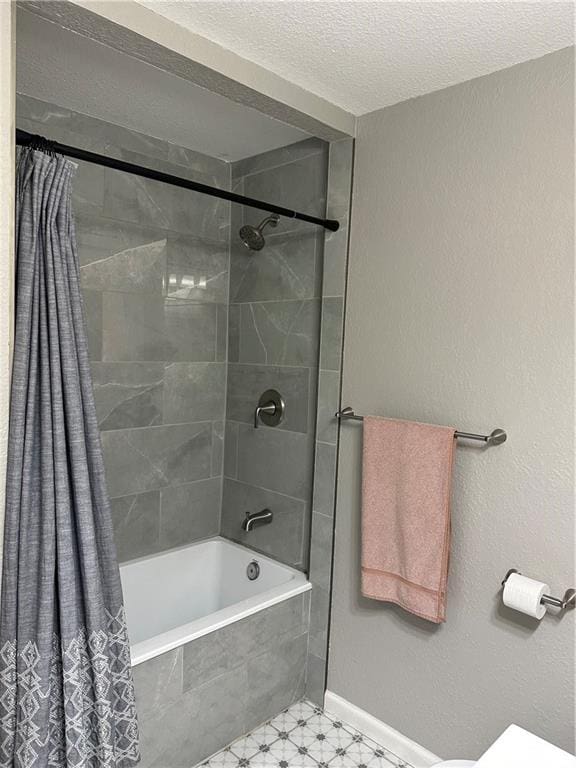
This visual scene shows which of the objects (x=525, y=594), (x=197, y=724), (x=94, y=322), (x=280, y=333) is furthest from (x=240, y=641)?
(x=94, y=322)

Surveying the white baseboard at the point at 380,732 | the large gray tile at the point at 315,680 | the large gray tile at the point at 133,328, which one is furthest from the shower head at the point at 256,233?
the white baseboard at the point at 380,732

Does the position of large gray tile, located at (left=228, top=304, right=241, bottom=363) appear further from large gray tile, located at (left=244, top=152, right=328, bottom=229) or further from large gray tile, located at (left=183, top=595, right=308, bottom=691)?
large gray tile, located at (left=183, top=595, right=308, bottom=691)

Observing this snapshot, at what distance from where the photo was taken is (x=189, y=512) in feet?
8.95

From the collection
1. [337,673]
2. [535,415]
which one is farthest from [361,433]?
[337,673]

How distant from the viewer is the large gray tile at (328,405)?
2234 millimetres

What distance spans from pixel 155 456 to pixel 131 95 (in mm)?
1491

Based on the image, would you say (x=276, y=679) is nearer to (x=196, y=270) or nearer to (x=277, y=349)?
(x=277, y=349)

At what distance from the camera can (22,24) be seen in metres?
1.60

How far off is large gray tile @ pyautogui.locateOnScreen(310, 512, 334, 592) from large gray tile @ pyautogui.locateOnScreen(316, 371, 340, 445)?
13.2 inches

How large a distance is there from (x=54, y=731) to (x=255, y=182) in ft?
7.37

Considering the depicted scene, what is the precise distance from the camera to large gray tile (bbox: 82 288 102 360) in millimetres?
2305

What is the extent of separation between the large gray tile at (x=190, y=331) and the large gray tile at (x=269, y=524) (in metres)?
0.67

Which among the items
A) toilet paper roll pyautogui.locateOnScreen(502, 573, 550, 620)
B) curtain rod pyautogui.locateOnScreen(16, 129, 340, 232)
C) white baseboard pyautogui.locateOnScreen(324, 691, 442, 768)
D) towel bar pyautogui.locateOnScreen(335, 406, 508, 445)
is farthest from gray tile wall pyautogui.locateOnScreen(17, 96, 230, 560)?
toilet paper roll pyautogui.locateOnScreen(502, 573, 550, 620)

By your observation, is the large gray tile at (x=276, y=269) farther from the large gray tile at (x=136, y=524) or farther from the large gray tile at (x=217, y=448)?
the large gray tile at (x=136, y=524)
